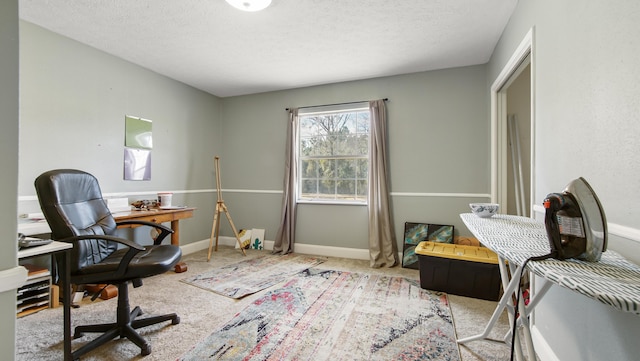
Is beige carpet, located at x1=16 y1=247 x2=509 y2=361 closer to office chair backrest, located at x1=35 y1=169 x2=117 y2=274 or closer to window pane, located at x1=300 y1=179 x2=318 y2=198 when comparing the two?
office chair backrest, located at x1=35 y1=169 x2=117 y2=274

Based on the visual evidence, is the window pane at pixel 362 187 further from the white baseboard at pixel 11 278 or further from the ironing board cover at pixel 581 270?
the white baseboard at pixel 11 278

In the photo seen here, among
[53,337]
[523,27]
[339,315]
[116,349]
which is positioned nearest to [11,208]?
[116,349]

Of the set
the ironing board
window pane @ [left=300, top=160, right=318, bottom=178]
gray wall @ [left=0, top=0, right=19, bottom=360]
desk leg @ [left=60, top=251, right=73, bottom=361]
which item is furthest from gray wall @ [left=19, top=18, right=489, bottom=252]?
gray wall @ [left=0, top=0, right=19, bottom=360]

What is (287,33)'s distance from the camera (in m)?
2.54

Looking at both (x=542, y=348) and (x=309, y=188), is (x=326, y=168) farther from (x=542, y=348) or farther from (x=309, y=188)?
(x=542, y=348)

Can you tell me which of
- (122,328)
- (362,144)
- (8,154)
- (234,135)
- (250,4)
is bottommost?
(122,328)

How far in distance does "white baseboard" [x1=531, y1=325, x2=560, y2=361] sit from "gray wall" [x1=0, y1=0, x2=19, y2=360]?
233 cm

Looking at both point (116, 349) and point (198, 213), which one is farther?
point (198, 213)

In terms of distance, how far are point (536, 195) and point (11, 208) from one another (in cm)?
251

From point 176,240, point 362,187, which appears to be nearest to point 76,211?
point 176,240

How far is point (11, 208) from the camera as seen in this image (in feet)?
2.63

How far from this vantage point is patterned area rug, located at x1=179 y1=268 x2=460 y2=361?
1652 millimetres

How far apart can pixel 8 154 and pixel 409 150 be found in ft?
11.2

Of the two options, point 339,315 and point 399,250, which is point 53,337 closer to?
point 339,315
